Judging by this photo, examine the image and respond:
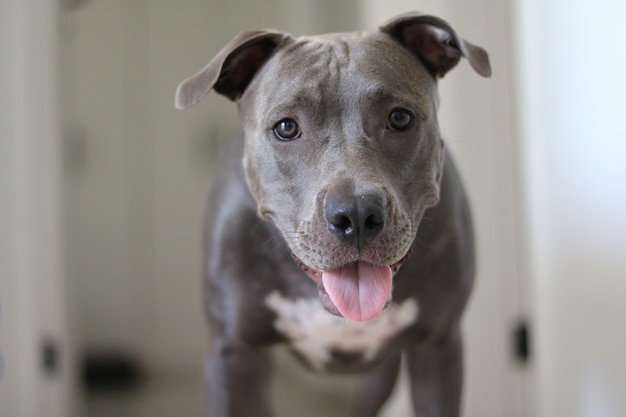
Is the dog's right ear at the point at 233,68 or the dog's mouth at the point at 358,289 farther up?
the dog's right ear at the point at 233,68

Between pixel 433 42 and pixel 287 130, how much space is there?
0.36 metres

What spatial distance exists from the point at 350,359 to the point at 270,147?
53 centimetres

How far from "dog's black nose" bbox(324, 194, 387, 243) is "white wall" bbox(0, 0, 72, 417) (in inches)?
61.0

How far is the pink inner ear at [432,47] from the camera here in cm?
156

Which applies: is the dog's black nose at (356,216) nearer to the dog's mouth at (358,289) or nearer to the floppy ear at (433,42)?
the dog's mouth at (358,289)

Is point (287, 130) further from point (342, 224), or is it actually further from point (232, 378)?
point (232, 378)

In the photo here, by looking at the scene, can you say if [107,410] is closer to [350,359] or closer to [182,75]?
[182,75]

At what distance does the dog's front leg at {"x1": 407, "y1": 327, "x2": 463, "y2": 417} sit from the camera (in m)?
1.70

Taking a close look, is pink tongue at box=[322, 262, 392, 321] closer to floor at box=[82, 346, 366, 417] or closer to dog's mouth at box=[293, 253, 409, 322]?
dog's mouth at box=[293, 253, 409, 322]

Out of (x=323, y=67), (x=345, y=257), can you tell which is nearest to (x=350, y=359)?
(x=345, y=257)

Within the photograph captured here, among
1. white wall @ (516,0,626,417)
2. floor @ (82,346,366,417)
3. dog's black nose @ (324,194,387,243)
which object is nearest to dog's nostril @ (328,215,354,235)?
dog's black nose @ (324,194,387,243)

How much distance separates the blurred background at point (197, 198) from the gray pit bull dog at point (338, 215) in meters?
0.47

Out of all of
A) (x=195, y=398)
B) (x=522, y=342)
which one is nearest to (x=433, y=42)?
(x=522, y=342)

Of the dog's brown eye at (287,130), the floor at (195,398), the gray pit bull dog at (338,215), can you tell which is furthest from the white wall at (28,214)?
the dog's brown eye at (287,130)
